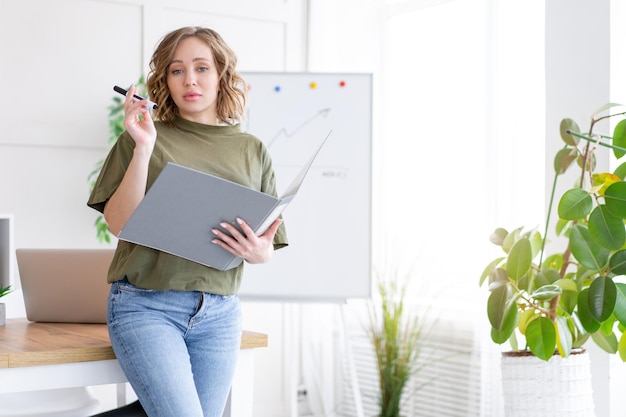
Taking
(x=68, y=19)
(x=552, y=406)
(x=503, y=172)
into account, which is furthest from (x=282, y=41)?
(x=552, y=406)

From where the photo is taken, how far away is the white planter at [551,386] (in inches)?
105

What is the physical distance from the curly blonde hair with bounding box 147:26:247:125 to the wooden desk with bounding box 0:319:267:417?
53 centimetres

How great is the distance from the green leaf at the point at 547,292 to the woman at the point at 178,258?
95 centimetres

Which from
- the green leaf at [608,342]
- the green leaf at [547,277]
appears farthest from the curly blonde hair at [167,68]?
the green leaf at [608,342]

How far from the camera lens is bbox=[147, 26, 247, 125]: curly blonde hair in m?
1.83

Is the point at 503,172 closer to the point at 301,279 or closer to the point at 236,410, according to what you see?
the point at 301,279

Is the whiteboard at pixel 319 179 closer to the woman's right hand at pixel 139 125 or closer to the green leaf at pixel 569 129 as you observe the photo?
the green leaf at pixel 569 129

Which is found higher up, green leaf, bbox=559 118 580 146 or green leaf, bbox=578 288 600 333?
green leaf, bbox=559 118 580 146

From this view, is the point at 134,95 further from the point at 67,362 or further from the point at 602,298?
the point at 602,298

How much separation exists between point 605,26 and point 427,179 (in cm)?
139

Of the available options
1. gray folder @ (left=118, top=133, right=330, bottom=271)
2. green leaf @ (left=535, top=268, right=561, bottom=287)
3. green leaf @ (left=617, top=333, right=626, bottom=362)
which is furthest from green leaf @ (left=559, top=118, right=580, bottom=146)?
gray folder @ (left=118, top=133, right=330, bottom=271)

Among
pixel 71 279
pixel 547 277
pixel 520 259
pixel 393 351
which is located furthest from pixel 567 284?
pixel 71 279

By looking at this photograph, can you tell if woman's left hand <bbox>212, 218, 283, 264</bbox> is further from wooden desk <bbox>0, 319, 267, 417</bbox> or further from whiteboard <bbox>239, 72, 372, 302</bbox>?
whiteboard <bbox>239, 72, 372, 302</bbox>

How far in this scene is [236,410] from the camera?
188 cm
